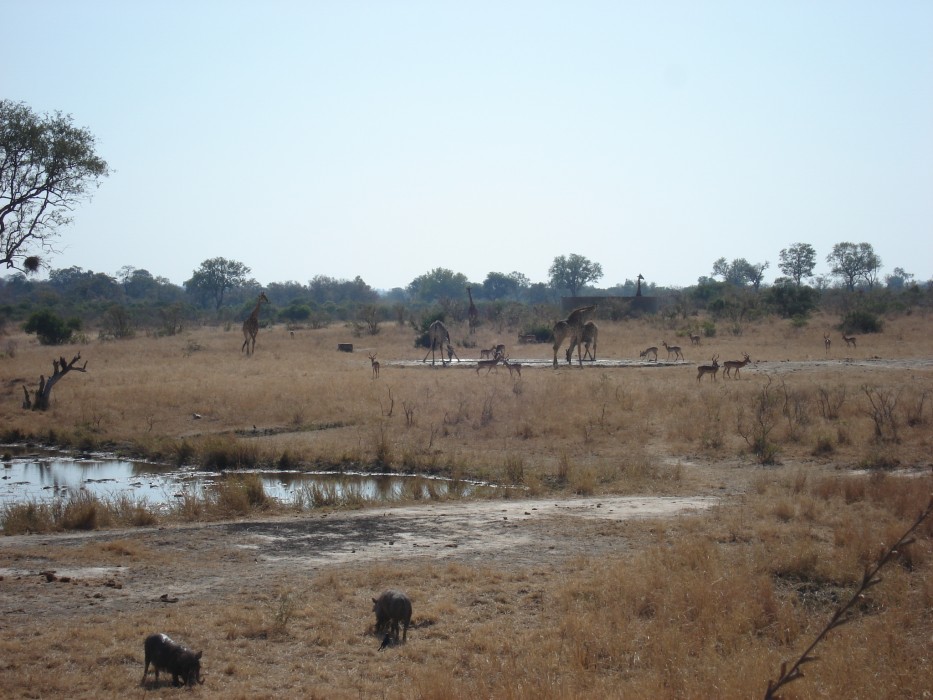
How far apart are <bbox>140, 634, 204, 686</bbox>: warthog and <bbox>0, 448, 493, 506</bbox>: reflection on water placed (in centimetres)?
768

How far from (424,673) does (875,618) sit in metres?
4.41

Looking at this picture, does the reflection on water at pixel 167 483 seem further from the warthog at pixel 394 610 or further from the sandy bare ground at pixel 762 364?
the sandy bare ground at pixel 762 364

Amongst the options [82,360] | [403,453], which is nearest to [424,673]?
[403,453]

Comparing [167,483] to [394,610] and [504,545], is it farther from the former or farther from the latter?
[394,610]

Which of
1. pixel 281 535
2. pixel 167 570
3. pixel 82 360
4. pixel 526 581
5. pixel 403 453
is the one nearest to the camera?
pixel 526 581

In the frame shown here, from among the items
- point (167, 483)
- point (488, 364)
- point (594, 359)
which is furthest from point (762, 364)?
point (167, 483)

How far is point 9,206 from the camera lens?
29344mm

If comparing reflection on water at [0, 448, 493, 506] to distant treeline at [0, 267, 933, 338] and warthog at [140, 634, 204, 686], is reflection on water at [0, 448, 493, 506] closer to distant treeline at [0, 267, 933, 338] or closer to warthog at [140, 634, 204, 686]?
warthog at [140, 634, 204, 686]

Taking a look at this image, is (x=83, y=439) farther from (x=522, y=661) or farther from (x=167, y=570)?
(x=522, y=661)

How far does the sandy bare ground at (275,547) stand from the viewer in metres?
9.73

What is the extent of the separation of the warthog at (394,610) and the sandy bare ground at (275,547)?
2214 millimetres

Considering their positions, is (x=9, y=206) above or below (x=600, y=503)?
above

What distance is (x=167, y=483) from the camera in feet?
58.3

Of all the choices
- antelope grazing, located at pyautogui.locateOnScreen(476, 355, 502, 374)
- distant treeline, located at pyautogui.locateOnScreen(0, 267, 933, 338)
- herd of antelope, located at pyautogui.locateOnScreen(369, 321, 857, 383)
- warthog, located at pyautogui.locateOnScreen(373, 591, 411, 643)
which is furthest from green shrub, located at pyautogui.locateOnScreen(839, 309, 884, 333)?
warthog, located at pyautogui.locateOnScreen(373, 591, 411, 643)
